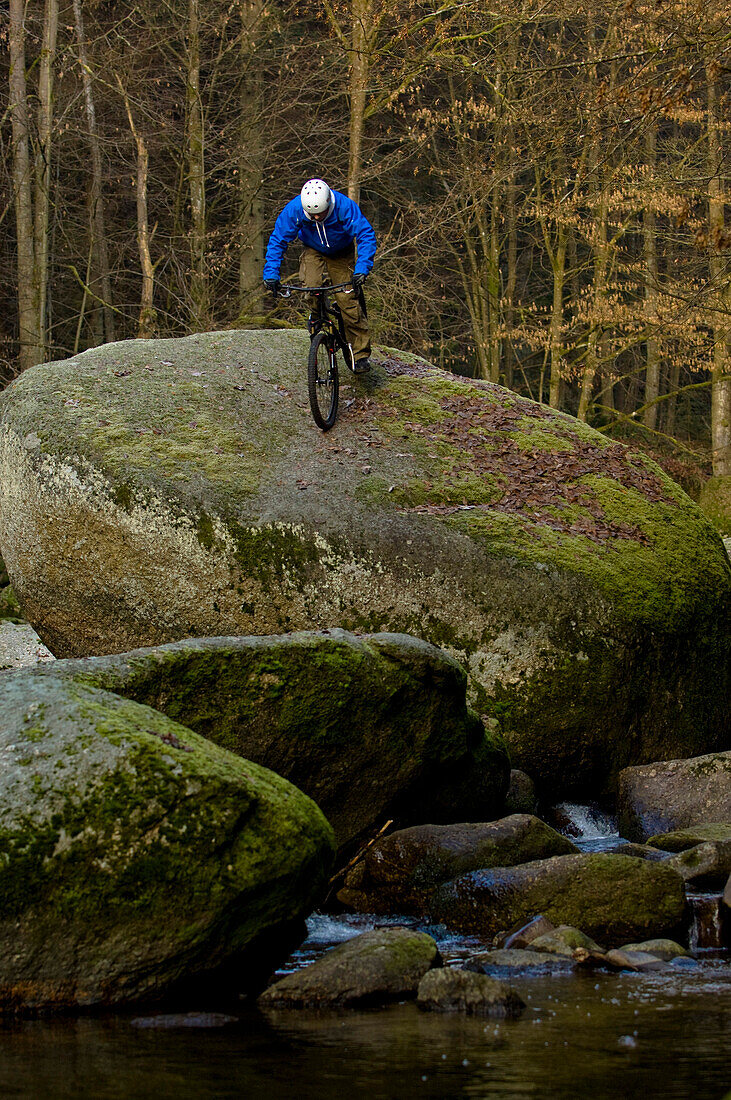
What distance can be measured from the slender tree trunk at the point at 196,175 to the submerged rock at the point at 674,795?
12.2 m

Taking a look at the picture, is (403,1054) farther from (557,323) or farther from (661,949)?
(557,323)

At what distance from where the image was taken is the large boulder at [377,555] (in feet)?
27.0

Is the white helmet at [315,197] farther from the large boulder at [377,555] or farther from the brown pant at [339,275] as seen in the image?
the large boulder at [377,555]

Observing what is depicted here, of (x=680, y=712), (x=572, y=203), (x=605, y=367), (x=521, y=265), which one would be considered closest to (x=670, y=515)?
(x=680, y=712)

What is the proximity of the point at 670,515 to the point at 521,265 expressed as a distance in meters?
19.4

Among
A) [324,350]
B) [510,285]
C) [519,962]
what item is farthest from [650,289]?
[519,962]

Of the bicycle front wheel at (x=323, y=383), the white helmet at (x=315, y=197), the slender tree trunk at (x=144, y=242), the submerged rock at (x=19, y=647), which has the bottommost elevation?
the submerged rock at (x=19, y=647)

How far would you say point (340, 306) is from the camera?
10.4m

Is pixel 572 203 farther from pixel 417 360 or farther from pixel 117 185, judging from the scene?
pixel 117 185

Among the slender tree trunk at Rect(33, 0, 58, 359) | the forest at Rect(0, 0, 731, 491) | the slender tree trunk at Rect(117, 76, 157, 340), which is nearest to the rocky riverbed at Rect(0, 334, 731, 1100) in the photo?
the forest at Rect(0, 0, 731, 491)

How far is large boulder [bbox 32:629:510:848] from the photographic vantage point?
5.59 metres

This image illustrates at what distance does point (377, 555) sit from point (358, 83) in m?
12.2

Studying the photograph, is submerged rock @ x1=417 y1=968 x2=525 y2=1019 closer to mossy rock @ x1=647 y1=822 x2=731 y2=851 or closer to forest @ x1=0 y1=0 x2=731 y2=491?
mossy rock @ x1=647 y1=822 x2=731 y2=851

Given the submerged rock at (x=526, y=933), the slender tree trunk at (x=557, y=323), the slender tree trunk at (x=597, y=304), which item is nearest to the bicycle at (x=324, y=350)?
the submerged rock at (x=526, y=933)
